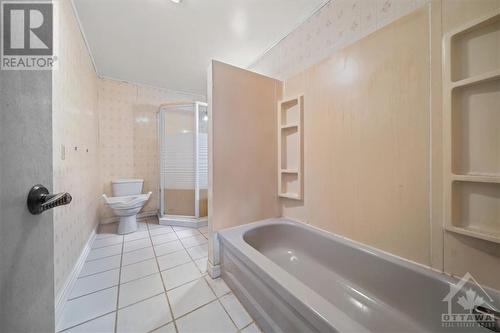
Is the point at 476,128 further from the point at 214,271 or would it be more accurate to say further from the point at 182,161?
the point at 182,161

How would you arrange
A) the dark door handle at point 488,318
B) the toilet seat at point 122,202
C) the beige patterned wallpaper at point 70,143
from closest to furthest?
the dark door handle at point 488,318, the beige patterned wallpaper at point 70,143, the toilet seat at point 122,202

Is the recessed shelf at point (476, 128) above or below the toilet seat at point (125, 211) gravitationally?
above

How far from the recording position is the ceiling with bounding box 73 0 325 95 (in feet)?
5.41

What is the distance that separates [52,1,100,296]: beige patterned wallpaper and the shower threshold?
3.19ft

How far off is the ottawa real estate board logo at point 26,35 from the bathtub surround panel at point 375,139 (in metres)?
1.62

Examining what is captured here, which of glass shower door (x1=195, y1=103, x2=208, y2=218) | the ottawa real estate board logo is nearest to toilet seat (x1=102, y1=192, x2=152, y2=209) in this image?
glass shower door (x1=195, y1=103, x2=208, y2=218)

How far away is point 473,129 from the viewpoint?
2.98 feet

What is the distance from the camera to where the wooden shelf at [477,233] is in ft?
2.72

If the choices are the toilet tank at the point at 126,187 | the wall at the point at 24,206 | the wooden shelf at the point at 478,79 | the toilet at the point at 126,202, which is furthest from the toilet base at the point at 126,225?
the wooden shelf at the point at 478,79

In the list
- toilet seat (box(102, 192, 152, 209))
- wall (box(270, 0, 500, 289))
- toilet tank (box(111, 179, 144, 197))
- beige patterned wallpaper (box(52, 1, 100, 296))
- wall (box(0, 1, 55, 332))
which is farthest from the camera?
toilet tank (box(111, 179, 144, 197))

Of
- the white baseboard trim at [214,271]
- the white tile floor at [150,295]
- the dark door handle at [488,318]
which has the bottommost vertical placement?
the white tile floor at [150,295]

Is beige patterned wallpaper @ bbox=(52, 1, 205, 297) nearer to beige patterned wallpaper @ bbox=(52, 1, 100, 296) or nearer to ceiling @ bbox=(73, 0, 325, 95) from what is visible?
beige patterned wallpaper @ bbox=(52, 1, 100, 296)

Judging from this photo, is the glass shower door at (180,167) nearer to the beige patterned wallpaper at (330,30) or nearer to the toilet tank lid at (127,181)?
the toilet tank lid at (127,181)

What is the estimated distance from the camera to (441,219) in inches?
39.1
